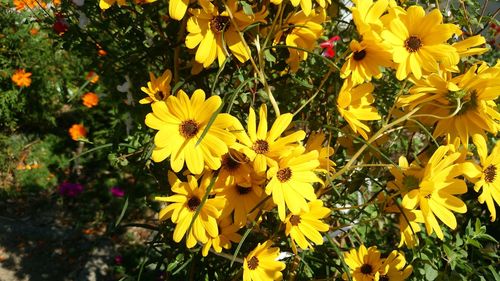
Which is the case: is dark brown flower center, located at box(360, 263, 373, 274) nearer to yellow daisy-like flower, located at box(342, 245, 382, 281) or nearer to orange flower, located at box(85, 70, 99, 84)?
yellow daisy-like flower, located at box(342, 245, 382, 281)

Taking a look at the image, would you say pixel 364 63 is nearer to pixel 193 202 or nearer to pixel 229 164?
pixel 229 164

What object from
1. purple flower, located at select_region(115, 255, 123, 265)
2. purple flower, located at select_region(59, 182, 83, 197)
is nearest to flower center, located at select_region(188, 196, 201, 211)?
purple flower, located at select_region(115, 255, 123, 265)

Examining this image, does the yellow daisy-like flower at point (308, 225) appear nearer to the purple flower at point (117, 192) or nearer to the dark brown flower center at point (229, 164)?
the dark brown flower center at point (229, 164)

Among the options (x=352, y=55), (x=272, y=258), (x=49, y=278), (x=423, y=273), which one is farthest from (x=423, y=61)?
(x=49, y=278)

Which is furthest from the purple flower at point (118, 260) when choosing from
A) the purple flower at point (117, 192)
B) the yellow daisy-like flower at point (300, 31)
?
the yellow daisy-like flower at point (300, 31)

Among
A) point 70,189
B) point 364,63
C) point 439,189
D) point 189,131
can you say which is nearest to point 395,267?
point 439,189

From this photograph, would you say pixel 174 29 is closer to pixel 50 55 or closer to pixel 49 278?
pixel 49 278

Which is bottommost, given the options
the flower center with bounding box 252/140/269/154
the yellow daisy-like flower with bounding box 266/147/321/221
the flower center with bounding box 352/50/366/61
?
the yellow daisy-like flower with bounding box 266/147/321/221

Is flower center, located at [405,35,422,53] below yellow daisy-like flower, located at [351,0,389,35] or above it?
below
